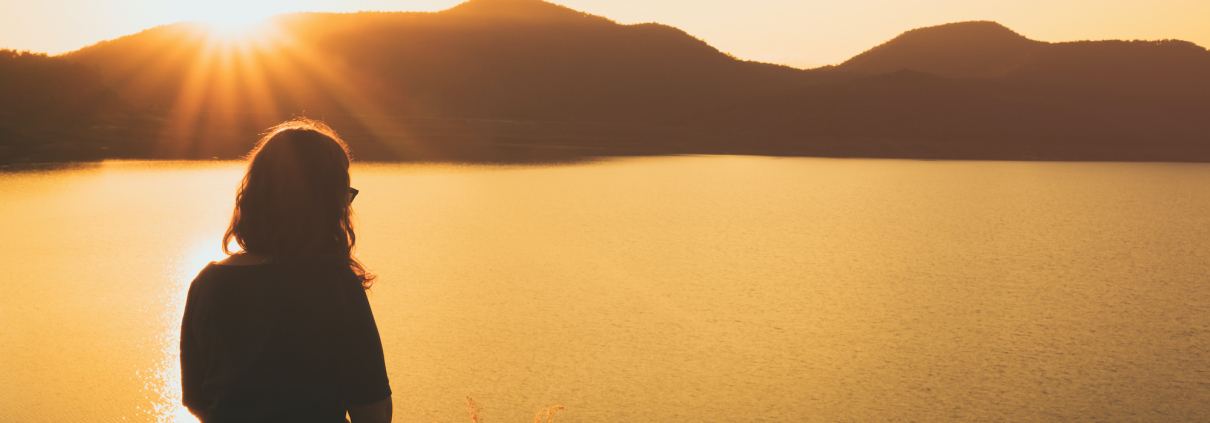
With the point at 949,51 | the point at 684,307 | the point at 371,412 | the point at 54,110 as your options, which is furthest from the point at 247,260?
the point at 949,51

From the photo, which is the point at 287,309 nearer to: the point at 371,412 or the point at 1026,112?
the point at 371,412

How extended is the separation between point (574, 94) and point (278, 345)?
3510 inches

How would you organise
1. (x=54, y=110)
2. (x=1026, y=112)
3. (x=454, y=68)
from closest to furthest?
(x=54, y=110), (x=1026, y=112), (x=454, y=68)

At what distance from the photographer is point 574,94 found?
8975 cm

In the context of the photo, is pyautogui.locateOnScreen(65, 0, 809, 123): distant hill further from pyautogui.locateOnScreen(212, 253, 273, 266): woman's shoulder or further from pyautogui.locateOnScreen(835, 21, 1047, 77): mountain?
pyautogui.locateOnScreen(212, 253, 273, 266): woman's shoulder

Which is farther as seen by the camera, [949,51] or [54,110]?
[949,51]

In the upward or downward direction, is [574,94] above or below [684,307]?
above

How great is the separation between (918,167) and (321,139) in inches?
1168

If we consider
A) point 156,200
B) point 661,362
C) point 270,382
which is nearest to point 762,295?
point 661,362

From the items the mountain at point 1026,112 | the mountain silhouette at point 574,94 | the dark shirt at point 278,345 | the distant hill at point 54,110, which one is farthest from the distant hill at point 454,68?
the dark shirt at point 278,345

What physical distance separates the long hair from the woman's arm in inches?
11.7

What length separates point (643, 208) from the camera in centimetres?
1412

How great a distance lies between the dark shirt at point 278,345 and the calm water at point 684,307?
2.84m

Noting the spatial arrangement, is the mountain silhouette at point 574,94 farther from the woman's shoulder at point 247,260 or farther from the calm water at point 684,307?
the woman's shoulder at point 247,260
